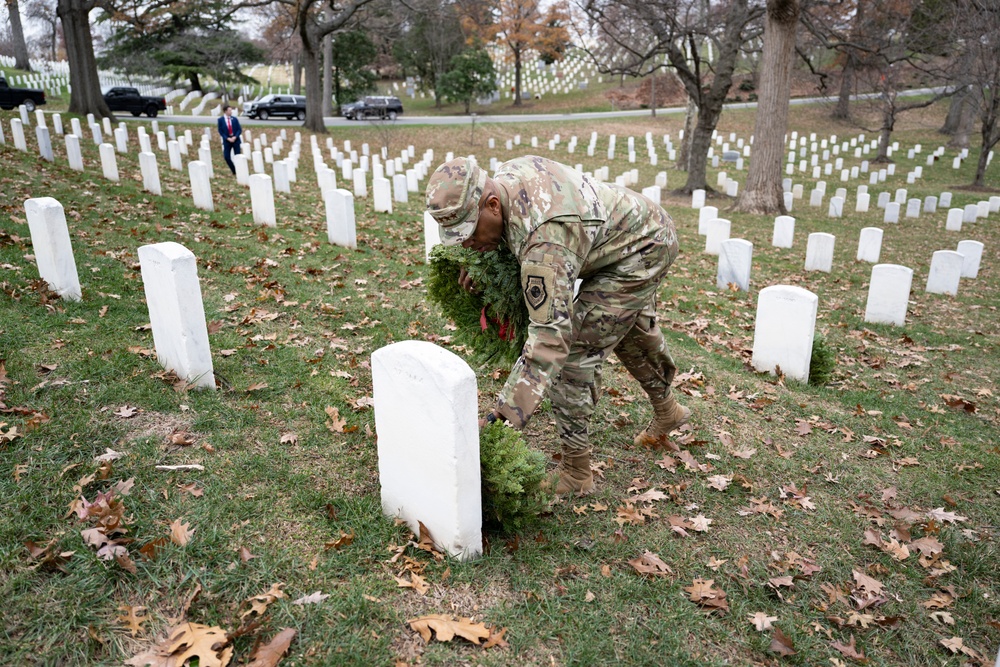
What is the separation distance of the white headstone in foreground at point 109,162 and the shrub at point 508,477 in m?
11.8

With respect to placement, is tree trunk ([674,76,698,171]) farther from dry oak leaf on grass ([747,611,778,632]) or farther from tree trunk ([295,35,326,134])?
dry oak leaf on grass ([747,611,778,632])

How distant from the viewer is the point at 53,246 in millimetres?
5184

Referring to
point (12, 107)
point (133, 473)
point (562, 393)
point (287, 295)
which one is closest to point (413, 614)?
point (562, 393)

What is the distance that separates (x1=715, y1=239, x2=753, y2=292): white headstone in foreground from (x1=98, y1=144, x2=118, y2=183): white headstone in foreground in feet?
35.2

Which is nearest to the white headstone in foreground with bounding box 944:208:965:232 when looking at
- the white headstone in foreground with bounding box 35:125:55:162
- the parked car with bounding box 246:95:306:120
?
the white headstone in foreground with bounding box 35:125:55:162

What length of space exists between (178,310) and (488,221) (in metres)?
2.24

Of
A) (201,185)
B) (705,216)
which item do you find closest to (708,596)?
(201,185)

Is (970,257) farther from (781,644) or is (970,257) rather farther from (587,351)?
(781,644)

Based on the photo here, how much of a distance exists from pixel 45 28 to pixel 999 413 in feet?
241

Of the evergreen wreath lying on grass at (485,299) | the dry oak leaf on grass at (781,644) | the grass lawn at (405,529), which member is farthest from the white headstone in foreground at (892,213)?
the dry oak leaf on grass at (781,644)

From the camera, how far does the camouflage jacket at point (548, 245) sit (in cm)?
288

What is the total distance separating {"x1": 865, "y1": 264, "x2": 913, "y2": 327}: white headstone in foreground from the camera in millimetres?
7621

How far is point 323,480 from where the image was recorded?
3.55m

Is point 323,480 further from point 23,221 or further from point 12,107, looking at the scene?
point 12,107
